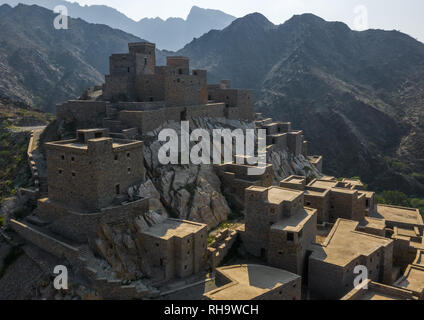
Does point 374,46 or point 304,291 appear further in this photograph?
point 374,46

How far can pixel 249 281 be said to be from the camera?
28.1 m

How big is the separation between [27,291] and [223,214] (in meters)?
21.4

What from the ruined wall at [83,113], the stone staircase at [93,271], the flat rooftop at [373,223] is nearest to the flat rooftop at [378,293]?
the flat rooftop at [373,223]

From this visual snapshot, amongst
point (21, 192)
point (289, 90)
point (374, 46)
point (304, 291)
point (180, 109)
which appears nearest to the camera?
point (304, 291)

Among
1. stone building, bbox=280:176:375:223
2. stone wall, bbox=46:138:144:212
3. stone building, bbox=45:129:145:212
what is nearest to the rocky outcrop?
stone building, bbox=45:129:145:212

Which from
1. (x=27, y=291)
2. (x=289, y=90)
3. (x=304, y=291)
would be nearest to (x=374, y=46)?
(x=289, y=90)

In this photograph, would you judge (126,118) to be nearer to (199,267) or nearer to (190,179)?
(190,179)

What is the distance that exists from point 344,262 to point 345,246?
Answer: 342 centimetres

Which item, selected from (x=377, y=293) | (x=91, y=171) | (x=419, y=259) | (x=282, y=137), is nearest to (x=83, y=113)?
(x=91, y=171)

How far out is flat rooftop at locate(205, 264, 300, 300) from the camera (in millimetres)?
25906

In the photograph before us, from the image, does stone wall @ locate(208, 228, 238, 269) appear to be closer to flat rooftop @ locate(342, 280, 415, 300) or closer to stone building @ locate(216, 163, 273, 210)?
stone building @ locate(216, 163, 273, 210)

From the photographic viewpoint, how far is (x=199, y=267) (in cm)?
3316

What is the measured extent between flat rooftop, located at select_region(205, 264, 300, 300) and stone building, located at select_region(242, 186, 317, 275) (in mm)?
1980

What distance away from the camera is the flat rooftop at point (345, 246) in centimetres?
3114
